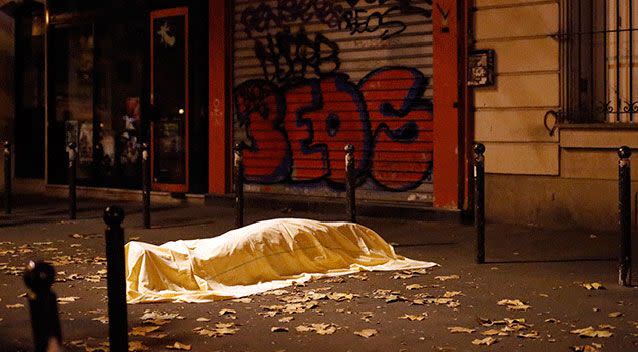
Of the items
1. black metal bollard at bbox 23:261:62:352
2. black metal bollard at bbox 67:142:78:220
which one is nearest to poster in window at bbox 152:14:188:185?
black metal bollard at bbox 67:142:78:220

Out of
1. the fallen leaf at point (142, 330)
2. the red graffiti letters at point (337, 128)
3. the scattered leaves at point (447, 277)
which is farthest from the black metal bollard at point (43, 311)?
the red graffiti letters at point (337, 128)

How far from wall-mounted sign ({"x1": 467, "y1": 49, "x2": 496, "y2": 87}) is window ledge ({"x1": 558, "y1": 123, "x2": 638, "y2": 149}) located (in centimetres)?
121

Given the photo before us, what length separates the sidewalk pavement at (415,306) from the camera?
19.9 ft

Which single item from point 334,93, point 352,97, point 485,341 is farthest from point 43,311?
point 334,93

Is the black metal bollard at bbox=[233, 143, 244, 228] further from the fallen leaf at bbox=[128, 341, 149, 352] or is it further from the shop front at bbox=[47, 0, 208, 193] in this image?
the fallen leaf at bbox=[128, 341, 149, 352]

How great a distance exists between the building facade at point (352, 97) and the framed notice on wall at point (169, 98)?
0.03 meters

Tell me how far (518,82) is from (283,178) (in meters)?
4.56

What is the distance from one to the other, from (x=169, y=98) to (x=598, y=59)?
7945 millimetres

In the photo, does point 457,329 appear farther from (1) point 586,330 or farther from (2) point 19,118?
(2) point 19,118

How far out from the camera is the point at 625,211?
7629mm

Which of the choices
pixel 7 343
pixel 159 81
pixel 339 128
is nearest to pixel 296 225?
pixel 7 343

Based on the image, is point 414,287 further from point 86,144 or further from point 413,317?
point 86,144

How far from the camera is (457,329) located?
6.27m

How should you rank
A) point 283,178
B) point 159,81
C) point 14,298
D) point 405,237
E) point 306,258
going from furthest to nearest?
point 159,81
point 283,178
point 405,237
point 306,258
point 14,298
